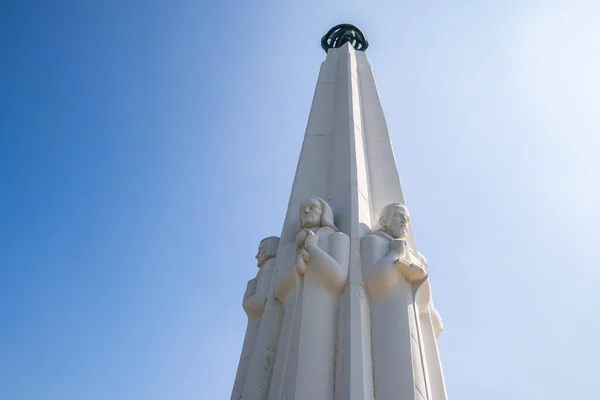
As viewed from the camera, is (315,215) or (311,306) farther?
(315,215)

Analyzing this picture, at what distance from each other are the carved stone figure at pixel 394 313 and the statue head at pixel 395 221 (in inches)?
0.4

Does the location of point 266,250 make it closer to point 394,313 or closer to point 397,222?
point 397,222

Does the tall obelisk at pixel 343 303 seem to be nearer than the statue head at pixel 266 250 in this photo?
Yes

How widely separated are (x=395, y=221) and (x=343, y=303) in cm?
140

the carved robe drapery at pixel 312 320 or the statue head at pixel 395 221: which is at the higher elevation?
the statue head at pixel 395 221

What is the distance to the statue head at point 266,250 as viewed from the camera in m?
6.73

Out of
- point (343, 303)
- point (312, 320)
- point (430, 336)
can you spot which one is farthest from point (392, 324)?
point (430, 336)

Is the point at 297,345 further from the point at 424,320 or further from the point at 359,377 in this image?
the point at 424,320

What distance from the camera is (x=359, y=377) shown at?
14.2ft

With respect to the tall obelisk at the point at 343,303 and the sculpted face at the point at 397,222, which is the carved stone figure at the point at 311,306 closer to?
the tall obelisk at the point at 343,303

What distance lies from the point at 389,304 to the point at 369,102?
5.12m

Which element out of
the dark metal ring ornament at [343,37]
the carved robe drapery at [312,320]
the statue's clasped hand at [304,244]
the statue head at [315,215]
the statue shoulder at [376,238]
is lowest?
the carved robe drapery at [312,320]

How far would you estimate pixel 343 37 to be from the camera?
41.0ft

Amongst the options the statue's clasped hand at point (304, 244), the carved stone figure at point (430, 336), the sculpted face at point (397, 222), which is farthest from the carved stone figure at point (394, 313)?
the statue's clasped hand at point (304, 244)
